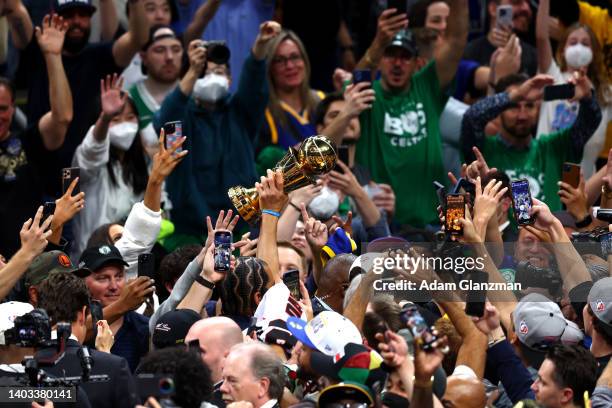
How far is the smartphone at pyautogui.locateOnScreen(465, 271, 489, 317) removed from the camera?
21.8 ft

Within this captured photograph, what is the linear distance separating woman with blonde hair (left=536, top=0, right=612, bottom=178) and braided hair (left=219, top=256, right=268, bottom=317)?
4387mm

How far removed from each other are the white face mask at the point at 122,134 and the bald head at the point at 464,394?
4871 millimetres

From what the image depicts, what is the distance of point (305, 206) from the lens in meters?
9.43

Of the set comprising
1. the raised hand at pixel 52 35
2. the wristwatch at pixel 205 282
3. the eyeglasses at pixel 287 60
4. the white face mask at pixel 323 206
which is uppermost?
the raised hand at pixel 52 35

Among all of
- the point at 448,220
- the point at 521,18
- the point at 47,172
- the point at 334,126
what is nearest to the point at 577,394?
the point at 448,220

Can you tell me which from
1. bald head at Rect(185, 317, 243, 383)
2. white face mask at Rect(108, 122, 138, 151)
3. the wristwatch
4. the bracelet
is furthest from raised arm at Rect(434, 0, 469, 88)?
bald head at Rect(185, 317, 243, 383)

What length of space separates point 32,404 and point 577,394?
7.49ft

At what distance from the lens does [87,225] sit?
1048 centimetres

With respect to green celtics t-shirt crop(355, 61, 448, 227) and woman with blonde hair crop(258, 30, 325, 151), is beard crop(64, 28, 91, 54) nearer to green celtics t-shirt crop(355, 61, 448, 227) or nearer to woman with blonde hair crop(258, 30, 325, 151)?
woman with blonde hair crop(258, 30, 325, 151)

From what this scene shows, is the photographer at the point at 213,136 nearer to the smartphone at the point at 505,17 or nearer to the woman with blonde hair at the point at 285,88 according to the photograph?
the woman with blonde hair at the point at 285,88

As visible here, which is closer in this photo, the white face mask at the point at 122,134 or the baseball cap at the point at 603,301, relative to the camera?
the baseball cap at the point at 603,301

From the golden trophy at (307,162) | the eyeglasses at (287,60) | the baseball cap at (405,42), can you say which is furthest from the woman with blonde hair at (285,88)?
the golden trophy at (307,162)

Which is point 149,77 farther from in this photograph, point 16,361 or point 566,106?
point 16,361

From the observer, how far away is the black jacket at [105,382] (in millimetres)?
6441
